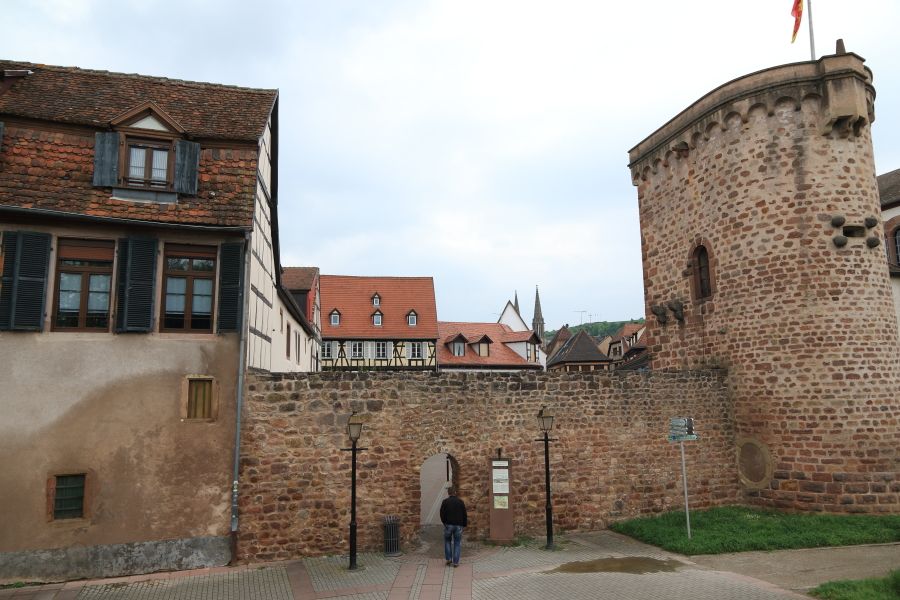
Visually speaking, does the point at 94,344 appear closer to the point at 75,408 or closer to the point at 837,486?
the point at 75,408

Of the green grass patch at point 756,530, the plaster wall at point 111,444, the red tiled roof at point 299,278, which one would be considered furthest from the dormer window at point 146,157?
the red tiled roof at point 299,278

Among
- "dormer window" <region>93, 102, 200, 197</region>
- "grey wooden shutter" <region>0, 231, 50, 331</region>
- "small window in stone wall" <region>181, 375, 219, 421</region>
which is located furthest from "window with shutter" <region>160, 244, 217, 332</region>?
"grey wooden shutter" <region>0, 231, 50, 331</region>

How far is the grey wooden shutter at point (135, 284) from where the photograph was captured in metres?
10.6

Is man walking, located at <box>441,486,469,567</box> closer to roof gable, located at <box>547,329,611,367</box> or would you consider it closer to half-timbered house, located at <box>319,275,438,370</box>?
half-timbered house, located at <box>319,275,438,370</box>

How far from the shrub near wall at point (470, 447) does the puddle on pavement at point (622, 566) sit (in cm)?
228

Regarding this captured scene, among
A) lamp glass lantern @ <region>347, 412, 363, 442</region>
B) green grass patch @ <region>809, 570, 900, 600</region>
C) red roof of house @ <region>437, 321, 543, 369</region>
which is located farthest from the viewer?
red roof of house @ <region>437, 321, 543, 369</region>

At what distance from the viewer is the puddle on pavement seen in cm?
1016

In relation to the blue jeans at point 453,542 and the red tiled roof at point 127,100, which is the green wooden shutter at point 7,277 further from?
the blue jeans at point 453,542

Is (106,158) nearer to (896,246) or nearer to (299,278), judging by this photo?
(299,278)

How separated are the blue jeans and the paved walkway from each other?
238 mm

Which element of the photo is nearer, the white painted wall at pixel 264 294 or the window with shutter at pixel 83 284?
the window with shutter at pixel 83 284

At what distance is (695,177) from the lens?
1653 centimetres

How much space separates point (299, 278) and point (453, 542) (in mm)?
21035

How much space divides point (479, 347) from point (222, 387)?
35466 mm
